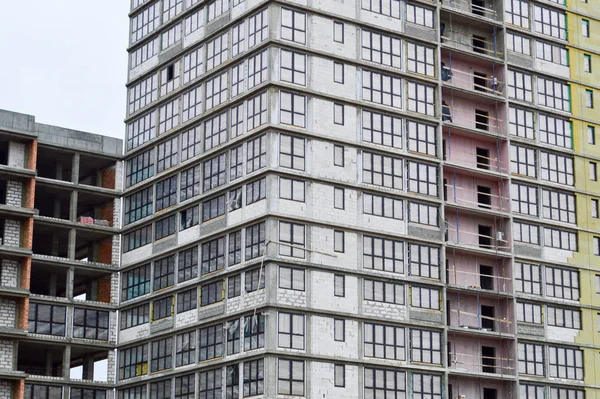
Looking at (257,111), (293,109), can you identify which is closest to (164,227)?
(257,111)

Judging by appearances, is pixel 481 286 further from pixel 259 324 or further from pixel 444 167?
pixel 259 324

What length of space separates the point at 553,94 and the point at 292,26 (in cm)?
2098

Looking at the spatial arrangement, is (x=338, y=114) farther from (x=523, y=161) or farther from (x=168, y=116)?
(x=523, y=161)

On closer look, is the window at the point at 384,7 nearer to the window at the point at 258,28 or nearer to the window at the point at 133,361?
the window at the point at 258,28

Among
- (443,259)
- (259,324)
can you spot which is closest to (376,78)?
(443,259)

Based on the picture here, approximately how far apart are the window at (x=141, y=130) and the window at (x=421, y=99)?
1841 centimetres

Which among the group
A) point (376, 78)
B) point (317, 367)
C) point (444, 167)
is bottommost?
point (317, 367)

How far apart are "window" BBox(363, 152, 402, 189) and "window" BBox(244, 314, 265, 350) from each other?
11107 millimetres

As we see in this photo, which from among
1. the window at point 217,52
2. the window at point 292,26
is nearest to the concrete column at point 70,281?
the window at point 217,52

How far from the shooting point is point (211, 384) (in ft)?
239

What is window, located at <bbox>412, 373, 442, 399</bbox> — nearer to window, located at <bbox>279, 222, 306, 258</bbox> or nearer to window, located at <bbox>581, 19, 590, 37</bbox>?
window, located at <bbox>279, 222, 306, 258</bbox>

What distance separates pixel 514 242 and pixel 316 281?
52.5 feet

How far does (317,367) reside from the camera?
2731 inches

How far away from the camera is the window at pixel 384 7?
3034 inches
